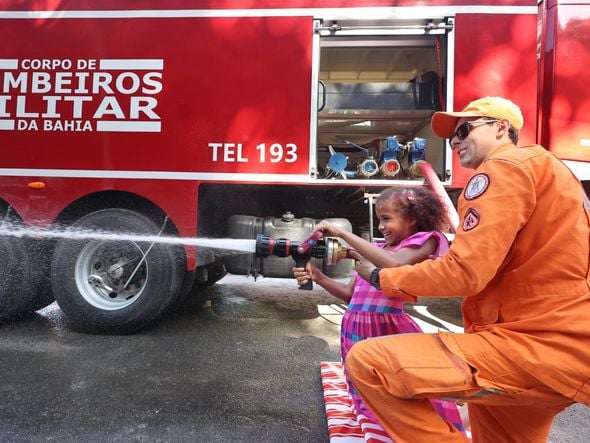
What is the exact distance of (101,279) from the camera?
3.67 m

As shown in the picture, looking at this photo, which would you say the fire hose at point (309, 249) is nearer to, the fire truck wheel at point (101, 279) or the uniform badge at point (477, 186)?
the uniform badge at point (477, 186)

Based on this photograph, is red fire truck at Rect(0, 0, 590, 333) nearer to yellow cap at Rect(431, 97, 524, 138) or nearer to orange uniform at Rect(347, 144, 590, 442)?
yellow cap at Rect(431, 97, 524, 138)

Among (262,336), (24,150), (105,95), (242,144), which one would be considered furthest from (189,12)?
(262,336)

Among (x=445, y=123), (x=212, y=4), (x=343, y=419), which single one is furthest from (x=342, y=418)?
(x=212, y=4)

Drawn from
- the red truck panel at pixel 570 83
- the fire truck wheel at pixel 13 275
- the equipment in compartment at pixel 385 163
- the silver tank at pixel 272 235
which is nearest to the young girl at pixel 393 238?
the equipment in compartment at pixel 385 163

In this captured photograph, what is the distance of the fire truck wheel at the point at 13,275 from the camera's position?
3.62 m

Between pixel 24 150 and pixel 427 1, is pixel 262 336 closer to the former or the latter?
pixel 24 150

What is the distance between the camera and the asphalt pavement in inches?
88.7

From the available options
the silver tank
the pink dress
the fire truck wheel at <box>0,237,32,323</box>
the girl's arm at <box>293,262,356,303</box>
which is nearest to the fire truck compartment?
the silver tank

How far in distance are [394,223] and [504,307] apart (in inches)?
27.2

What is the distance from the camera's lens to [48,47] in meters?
3.53

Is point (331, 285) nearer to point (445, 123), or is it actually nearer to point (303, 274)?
point (303, 274)

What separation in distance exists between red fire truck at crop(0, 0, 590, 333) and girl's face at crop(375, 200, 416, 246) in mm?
1430

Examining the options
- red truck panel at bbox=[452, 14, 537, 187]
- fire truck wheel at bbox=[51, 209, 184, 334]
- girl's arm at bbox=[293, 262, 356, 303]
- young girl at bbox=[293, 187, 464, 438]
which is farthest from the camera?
fire truck wheel at bbox=[51, 209, 184, 334]
